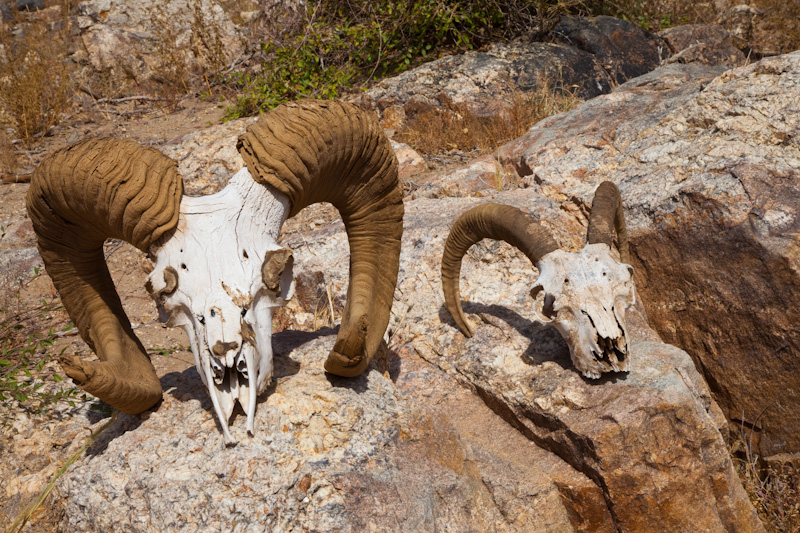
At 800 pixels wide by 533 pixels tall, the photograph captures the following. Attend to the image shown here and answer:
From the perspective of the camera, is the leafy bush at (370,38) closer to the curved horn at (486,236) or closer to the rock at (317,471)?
the curved horn at (486,236)

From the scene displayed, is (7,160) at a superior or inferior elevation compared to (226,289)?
inferior

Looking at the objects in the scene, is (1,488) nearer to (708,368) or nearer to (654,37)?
(708,368)

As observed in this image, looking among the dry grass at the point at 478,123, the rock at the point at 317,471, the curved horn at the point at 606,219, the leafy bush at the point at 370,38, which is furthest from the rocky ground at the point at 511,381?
the leafy bush at the point at 370,38

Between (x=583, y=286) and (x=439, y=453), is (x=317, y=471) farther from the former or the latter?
(x=583, y=286)

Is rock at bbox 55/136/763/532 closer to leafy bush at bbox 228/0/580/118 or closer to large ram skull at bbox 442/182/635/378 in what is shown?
large ram skull at bbox 442/182/635/378

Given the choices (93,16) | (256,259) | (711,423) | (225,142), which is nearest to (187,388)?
(256,259)

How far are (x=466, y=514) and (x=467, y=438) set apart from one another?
599 mm

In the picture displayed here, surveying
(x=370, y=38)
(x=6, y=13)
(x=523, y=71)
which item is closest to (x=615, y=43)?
(x=523, y=71)

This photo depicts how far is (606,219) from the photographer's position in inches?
163

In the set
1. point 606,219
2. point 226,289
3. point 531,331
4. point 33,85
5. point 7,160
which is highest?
point 226,289

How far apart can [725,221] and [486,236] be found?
1.85 m

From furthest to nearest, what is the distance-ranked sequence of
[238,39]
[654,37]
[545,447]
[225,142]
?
[238,39]
[654,37]
[225,142]
[545,447]

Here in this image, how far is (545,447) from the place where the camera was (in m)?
3.84

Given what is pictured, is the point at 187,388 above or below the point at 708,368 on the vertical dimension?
above
